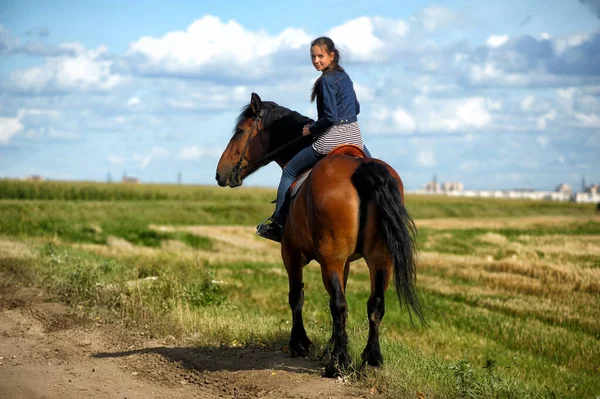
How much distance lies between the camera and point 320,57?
26.8 feet

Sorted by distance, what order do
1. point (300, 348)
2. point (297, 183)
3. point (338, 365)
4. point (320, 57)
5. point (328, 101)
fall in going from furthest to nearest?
point (300, 348) → point (297, 183) → point (320, 57) → point (328, 101) → point (338, 365)

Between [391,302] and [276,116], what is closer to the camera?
[276,116]

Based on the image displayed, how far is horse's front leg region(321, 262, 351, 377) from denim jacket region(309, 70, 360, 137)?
5.02 feet

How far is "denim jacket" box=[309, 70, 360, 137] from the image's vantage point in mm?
8039

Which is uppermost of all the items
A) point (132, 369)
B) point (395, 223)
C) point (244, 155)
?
point (244, 155)

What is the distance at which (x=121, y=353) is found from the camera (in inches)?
372

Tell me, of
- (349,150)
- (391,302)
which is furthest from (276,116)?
(391,302)

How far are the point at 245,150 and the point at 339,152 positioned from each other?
4.80 ft

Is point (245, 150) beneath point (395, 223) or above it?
above

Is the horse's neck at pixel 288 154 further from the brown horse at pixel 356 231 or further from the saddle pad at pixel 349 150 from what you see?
the brown horse at pixel 356 231

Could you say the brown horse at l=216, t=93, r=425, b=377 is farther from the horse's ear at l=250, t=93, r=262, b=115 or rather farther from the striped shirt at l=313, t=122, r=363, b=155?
the horse's ear at l=250, t=93, r=262, b=115

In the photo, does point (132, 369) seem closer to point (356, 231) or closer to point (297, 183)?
point (297, 183)

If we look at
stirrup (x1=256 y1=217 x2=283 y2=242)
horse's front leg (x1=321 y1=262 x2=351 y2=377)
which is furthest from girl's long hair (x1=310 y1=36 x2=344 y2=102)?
horse's front leg (x1=321 y1=262 x2=351 y2=377)

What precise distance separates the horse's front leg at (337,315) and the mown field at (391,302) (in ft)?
0.98
